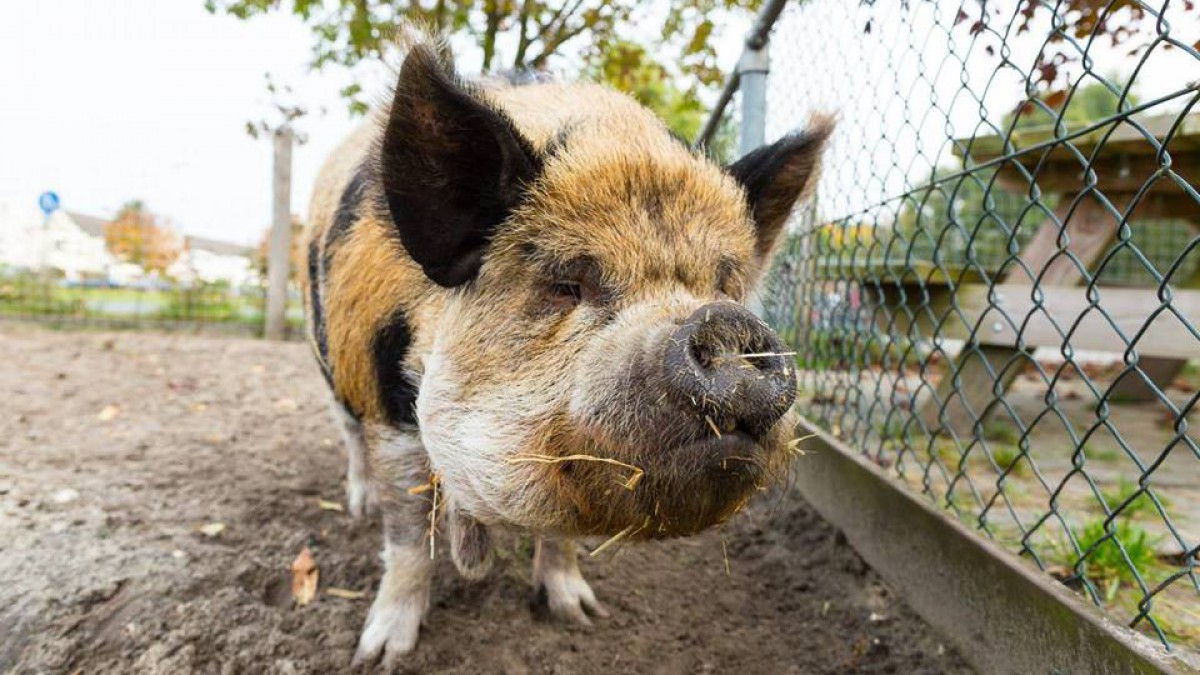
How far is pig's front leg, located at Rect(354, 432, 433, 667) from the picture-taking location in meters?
2.53

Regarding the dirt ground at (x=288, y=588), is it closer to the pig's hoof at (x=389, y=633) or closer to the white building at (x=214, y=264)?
the pig's hoof at (x=389, y=633)

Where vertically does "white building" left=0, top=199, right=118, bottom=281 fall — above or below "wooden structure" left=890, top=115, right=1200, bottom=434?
below

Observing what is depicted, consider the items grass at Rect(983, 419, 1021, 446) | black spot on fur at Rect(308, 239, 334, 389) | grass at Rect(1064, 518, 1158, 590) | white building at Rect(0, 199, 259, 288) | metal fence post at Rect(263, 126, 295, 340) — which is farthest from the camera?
white building at Rect(0, 199, 259, 288)

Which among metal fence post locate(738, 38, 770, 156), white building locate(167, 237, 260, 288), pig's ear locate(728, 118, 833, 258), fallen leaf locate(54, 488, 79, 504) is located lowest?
fallen leaf locate(54, 488, 79, 504)

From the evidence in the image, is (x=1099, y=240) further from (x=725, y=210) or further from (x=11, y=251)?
(x=11, y=251)

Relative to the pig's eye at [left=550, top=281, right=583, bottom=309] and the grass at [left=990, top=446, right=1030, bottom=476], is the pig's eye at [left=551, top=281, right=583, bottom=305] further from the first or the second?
the grass at [left=990, top=446, right=1030, bottom=476]

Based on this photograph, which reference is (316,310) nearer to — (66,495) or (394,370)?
(394,370)

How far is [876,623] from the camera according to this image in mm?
2631

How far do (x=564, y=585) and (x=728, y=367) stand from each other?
1734 mm

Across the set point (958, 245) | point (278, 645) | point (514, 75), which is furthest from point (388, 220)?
point (958, 245)

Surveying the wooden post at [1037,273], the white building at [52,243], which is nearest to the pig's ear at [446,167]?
the wooden post at [1037,273]

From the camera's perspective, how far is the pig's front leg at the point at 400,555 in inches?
99.5

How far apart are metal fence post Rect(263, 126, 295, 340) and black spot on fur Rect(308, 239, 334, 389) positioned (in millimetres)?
6577

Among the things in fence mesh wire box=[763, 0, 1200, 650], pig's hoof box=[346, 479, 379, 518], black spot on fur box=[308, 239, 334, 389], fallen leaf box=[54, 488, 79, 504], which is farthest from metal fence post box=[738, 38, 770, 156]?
fallen leaf box=[54, 488, 79, 504]
